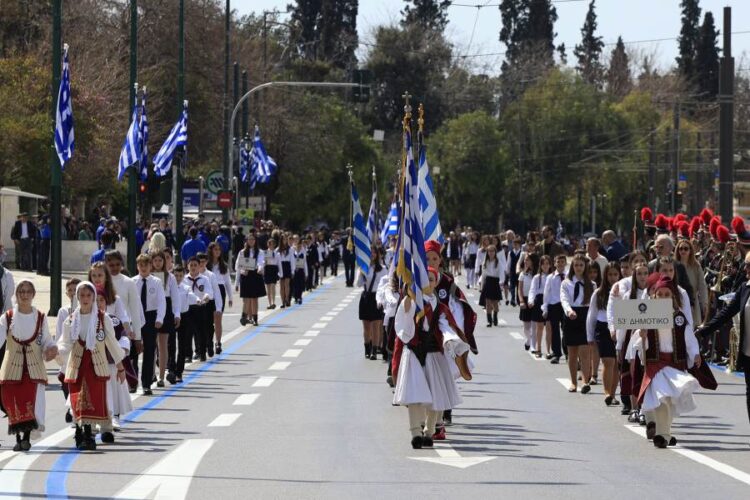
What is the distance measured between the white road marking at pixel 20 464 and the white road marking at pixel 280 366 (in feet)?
23.2

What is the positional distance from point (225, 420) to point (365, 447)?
102 inches

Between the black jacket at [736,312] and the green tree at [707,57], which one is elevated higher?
the green tree at [707,57]

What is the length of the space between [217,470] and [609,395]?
641 cm

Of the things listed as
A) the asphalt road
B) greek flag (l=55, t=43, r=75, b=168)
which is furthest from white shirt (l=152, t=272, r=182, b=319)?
greek flag (l=55, t=43, r=75, b=168)

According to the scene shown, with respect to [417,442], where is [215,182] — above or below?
above

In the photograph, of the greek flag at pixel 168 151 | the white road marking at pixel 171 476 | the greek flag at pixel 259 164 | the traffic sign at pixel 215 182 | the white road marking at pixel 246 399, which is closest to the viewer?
the white road marking at pixel 171 476

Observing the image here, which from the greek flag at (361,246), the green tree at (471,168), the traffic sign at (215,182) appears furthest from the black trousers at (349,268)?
the green tree at (471,168)

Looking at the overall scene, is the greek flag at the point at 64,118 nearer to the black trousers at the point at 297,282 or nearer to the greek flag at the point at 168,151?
the greek flag at the point at 168,151

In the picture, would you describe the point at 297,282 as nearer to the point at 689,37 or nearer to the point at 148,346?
the point at 148,346

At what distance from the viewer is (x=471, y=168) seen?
97.1 meters

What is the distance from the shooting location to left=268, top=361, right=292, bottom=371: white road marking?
71.5ft

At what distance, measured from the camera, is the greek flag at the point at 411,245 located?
13531mm

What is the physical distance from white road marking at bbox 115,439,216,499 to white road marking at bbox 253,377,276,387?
5.83 meters

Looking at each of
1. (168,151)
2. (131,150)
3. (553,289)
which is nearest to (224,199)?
(168,151)
